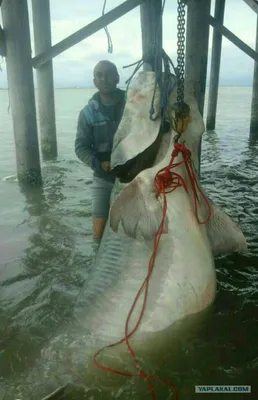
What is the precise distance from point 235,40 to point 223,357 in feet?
18.9

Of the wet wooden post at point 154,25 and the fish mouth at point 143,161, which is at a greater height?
the wet wooden post at point 154,25

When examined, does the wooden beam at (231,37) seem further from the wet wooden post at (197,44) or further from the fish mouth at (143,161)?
the fish mouth at (143,161)

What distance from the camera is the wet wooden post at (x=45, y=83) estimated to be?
8.46 m

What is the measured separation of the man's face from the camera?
392 cm

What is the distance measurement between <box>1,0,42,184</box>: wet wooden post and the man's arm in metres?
2.24

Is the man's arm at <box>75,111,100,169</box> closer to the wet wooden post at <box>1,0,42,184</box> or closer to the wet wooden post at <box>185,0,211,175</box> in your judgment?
the wet wooden post at <box>185,0,211,175</box>

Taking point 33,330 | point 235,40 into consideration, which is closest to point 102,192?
point 33,330

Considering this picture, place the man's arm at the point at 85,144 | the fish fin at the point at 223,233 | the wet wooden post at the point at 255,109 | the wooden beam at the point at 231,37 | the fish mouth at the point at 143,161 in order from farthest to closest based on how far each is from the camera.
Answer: the wet wooden post at the point at 255,109 → the wooden beam at the point at 231,37 → the man's arm at the point at 85,144 → the fish fin at the point at 223,233 → the fish mouth at the point at 143,161

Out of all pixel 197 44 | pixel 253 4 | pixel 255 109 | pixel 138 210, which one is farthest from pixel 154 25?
pixel 255 109

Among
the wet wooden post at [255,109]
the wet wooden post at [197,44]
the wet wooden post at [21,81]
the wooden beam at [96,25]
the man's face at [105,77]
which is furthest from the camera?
the wet wooden post at [255,109]

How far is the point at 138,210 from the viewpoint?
2461 millimetres

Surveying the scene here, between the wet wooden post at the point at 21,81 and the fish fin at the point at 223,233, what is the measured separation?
4244mm

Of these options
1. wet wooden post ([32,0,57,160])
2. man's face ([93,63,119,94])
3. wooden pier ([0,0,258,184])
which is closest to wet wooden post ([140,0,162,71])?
man's face ([93,63,119,94])

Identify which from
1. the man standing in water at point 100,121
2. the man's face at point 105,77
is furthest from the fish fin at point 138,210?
the man's face at point 105,77
